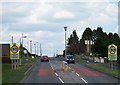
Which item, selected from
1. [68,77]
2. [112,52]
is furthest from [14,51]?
[112,52]

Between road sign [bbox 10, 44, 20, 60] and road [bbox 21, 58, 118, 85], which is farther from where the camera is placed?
road sign [bbox 10, 44, 20, 60]

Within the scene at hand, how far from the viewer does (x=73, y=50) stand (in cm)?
17925

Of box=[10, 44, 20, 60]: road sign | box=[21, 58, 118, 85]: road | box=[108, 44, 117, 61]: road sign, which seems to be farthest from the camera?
box=[108, 44, 117, 61]: road sign

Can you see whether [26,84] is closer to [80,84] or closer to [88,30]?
[80,84]

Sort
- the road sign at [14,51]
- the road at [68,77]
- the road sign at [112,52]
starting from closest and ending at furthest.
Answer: the road at [68,77], the road sign at [14,51], the road sign at [112,52]

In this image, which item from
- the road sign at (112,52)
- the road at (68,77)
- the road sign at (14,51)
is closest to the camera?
the road at (68,77)

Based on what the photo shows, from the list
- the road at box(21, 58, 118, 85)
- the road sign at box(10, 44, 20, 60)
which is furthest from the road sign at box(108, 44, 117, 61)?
the road sign at box(10, 44, 20, 60)

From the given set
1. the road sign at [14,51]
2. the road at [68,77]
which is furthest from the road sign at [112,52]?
the road sign at [14,51]

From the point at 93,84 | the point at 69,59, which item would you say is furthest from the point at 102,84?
the point at 69,59

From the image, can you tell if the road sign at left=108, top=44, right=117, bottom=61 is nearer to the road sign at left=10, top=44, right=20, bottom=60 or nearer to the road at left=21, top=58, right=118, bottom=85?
the road at left=21, top=58, right=118, bottom=85

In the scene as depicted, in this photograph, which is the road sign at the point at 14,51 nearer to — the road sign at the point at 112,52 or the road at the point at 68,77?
the road at the point at 68,77

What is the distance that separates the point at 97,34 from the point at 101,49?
186 ft

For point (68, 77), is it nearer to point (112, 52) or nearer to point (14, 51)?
point (14, 51)

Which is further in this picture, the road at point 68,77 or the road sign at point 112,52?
the road sign at point 112,52
